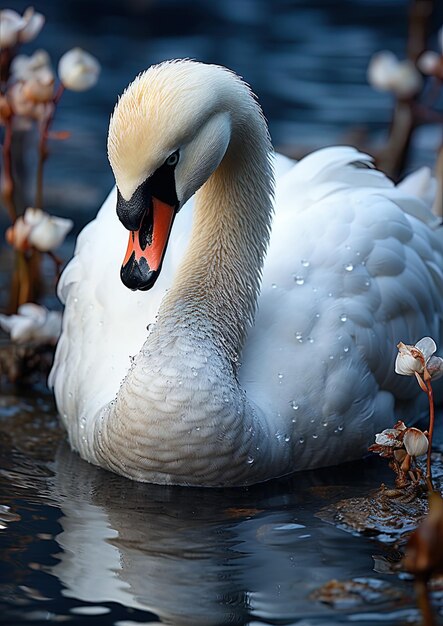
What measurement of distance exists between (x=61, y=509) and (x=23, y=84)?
2371 mm

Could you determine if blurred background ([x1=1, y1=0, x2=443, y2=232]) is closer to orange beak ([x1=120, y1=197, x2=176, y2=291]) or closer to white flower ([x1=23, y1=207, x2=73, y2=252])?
white flower ([x1=23, y1=207, x2=73, y2=252])

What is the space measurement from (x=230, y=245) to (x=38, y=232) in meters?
1.35

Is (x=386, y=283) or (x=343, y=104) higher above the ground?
(x=343, y=104)

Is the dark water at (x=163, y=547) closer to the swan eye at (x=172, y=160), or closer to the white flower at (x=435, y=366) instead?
the white flower at (x=435, y=366)

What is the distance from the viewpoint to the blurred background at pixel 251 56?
A: 10055 millimetres

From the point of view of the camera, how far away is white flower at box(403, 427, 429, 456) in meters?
4.93

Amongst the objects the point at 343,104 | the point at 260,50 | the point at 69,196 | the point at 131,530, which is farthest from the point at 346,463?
the point at 260,50

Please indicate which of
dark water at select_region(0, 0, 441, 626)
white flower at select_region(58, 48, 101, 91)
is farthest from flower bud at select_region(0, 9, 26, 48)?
dark water at select_region(0, 0, 441, 626)

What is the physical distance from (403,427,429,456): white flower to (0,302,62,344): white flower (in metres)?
2.41

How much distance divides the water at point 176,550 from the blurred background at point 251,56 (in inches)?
151

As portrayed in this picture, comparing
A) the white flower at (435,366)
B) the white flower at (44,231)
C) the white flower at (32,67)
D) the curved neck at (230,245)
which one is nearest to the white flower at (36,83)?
the white flower at (32,67)

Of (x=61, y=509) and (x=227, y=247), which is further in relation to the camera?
(x=227, y=247)

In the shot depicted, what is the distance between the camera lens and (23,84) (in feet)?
22.2

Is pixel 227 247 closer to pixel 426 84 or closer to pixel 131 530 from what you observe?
pixel 131 530
